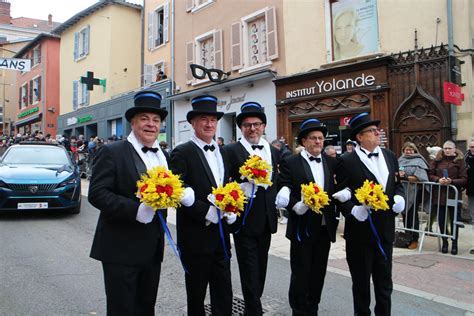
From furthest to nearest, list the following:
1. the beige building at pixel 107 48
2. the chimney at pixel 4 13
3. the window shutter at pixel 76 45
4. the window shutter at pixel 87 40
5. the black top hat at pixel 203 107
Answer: the chimney at pixel 4 13 < the window shutter at pixel 76 45 < the window shutter at pixel 87 40 < the beige building at pixel 107 48 < the black top hat at pixel 203 107

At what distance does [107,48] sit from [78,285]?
21.4 m

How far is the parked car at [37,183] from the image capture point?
762cm

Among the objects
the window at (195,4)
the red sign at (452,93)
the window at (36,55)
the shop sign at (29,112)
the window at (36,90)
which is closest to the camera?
the red sign at (452,93)

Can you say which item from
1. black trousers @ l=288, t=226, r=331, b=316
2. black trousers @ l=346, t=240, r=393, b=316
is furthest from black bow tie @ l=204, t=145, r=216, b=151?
black trousers @ l=346, t=240, r=393, b=316

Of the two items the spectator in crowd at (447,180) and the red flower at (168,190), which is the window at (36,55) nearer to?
the spectator in crowd at (447,180)

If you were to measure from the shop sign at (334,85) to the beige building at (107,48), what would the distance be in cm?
1401

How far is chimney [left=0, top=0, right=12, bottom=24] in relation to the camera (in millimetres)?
44000

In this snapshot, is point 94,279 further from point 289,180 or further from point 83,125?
point 83,125

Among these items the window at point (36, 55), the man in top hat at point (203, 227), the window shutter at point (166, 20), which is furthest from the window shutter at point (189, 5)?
the window at point (36, 55)

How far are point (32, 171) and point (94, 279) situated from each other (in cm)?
432

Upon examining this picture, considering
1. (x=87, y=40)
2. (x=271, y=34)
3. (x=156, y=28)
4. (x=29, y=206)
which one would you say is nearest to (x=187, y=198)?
(x=29, y=206)

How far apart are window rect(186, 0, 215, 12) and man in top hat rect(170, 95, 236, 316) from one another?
15083 mm

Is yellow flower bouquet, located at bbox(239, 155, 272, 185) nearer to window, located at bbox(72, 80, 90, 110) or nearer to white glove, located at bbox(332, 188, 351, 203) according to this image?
white glove, located at bbox(332, 188, 351, 203)

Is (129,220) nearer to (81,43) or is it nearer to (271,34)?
(271,34)
